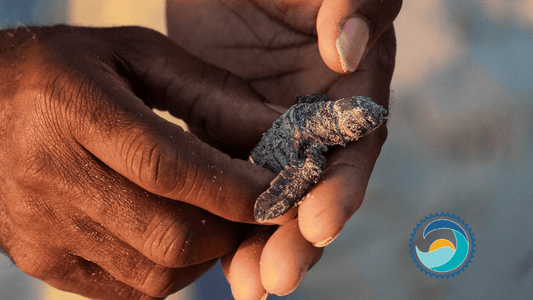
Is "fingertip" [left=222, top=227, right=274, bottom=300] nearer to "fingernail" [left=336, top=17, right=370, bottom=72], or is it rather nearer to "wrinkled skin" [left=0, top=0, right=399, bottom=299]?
"wrinkled skin" [left=0, top=0, right=399, bottom=299]

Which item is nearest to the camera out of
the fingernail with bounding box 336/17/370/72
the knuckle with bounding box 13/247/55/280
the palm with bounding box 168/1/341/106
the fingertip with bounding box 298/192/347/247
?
the fingertip with bounding box 298/192/347/247

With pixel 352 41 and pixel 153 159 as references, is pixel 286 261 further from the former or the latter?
pixel 352 41

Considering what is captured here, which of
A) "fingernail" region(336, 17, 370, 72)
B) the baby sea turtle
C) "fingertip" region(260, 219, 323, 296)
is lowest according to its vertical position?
"fingertip" region(260, 219, 323, 296)

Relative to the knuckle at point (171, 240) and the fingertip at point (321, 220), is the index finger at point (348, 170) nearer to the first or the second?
the fingertip at point (321, 220)

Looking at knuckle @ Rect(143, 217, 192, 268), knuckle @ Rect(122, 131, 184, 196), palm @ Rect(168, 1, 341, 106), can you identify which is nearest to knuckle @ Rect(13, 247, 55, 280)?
knuckle @ Rect(143, 217, 192, 268)

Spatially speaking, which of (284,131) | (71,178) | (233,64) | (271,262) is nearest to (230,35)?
(233,64)

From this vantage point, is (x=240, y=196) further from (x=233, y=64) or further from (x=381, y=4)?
(x=233, y=64)
